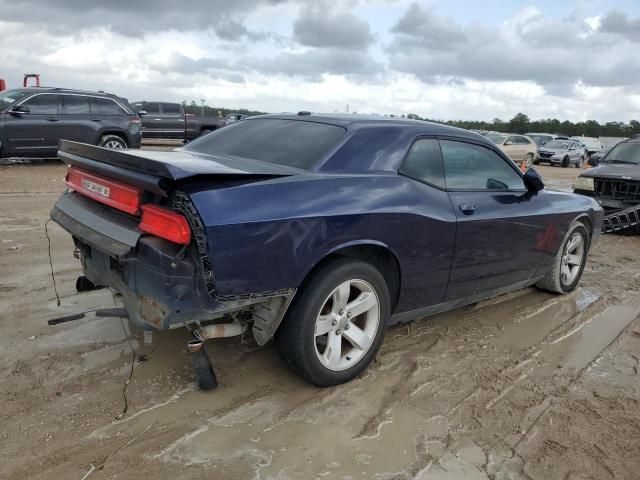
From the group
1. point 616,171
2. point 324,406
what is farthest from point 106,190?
point 616,171

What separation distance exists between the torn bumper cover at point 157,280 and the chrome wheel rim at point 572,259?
3.53 meters

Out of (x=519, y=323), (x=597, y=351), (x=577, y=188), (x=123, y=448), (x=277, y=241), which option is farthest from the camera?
(x=577, y=188)

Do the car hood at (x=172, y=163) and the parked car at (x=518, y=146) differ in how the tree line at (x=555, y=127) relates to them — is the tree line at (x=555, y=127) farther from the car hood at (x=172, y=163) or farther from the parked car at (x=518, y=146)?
the car hood at (x=172, y=163)

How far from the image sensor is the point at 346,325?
3322 millimetres

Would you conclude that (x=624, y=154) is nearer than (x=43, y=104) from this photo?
Yes

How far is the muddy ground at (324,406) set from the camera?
2.61 m

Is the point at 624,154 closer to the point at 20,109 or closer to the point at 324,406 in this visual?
the point at 324,406

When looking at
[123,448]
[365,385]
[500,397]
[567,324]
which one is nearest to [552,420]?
[500,397]

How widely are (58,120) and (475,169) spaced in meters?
11.1

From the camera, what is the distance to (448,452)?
277 centimetres

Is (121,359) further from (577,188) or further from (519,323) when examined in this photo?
(577,188)

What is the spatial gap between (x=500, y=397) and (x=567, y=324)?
5.66 ft

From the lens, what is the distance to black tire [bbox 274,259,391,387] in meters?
3.06

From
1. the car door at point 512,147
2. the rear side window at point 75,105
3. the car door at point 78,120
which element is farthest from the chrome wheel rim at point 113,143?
the car door at point 512,147
